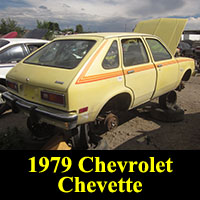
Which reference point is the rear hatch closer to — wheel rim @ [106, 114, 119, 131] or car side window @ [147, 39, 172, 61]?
wheel rim @ [106, 114, 119, 131]

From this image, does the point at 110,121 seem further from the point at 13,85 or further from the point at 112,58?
the point at 13,85

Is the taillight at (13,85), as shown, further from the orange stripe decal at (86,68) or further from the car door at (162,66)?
the car door at (162,66)

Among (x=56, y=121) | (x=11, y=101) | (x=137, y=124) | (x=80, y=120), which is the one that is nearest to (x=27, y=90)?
(x=11, y=101)

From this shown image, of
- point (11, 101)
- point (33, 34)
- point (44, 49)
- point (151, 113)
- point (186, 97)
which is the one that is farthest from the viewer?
point (33, 34)

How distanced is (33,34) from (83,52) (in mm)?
5050

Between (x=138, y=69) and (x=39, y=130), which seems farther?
(x=39, y=130)

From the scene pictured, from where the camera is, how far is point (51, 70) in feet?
8.86

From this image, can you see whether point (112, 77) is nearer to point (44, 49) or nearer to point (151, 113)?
point (44, 49)

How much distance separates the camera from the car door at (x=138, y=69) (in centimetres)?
311

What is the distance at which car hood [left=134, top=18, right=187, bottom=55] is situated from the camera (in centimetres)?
515

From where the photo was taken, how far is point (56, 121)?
247cm

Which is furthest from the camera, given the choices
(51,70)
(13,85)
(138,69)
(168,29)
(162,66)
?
(168,29)

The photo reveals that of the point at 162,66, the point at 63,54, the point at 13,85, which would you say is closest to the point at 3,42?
the point at 13,85

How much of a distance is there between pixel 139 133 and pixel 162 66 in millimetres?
1401
